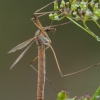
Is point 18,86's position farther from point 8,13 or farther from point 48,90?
point 8,13

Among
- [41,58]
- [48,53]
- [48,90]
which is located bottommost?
[48,90]

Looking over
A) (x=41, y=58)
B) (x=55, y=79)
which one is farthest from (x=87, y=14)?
(x=55, y=79)

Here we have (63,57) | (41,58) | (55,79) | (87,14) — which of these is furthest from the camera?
(63,57)

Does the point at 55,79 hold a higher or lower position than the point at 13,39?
lower

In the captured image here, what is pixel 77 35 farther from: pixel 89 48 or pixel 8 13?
pixel 8 13

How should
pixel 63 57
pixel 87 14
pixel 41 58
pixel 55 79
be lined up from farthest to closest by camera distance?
pixel 63 57 < pixel 55 79 < pixel 41 58 < pixel 87 14

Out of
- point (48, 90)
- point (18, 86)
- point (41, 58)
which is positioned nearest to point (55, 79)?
point (48, 90)

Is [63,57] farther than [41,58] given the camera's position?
Yes
